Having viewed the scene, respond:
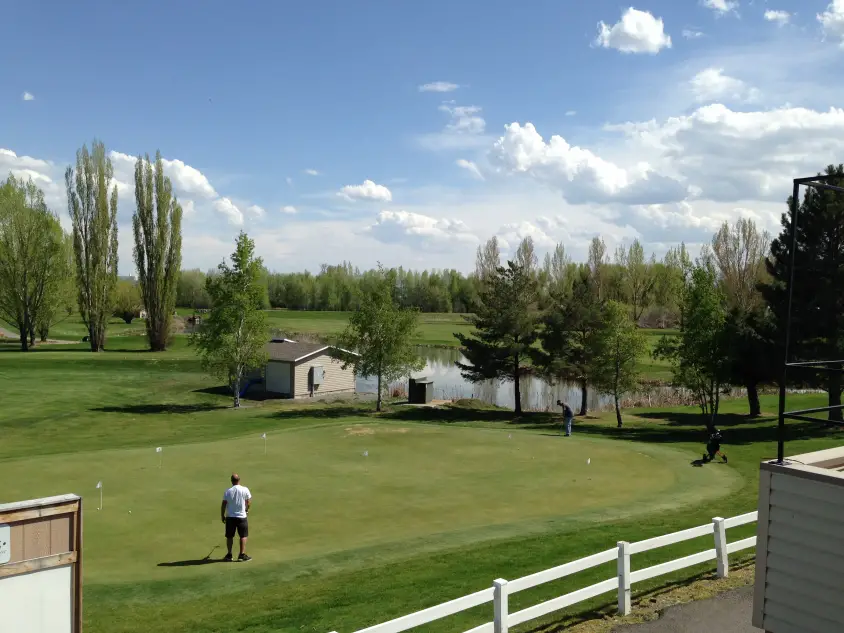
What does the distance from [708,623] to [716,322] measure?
29.9m

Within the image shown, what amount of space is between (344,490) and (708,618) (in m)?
11.8

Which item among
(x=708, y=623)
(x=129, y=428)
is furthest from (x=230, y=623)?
(x=129, y=428)

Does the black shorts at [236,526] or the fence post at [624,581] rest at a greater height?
the fence post at [624,581]

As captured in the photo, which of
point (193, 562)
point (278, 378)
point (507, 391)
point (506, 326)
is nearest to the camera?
point (193, 562)

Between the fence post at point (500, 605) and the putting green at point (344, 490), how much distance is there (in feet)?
20.8

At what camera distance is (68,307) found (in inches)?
3403

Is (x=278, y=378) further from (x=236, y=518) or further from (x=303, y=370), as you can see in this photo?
(x=236, y=518)

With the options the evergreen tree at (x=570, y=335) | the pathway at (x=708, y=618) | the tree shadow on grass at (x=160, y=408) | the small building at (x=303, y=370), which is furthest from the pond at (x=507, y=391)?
the pathway at (x=708, y=618)

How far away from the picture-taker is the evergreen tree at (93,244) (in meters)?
73.9

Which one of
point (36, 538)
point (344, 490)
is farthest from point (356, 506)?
point (36, 538)

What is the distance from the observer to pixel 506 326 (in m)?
44.9

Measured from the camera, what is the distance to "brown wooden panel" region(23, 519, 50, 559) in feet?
26.3

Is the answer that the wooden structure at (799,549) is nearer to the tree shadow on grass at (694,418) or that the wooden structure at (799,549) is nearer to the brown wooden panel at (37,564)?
the brown wooden panel at (37,564)

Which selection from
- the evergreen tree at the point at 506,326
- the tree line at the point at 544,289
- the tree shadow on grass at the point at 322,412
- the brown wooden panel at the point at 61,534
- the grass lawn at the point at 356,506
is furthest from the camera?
the tree line at the point at 544,289
